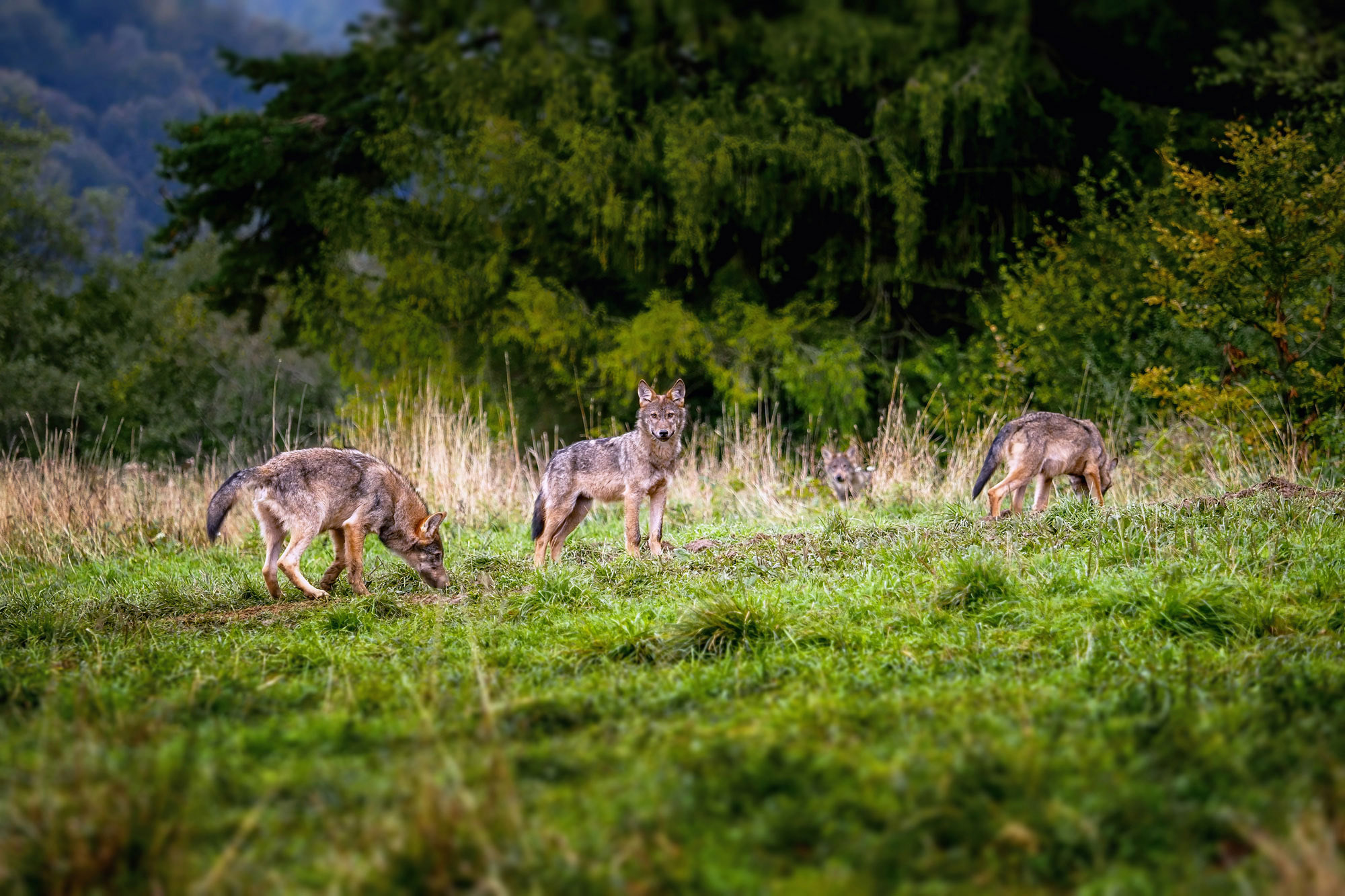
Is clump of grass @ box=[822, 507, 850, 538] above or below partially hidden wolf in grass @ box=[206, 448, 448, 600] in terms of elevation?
below

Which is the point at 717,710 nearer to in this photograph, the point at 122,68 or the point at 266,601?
the point at 266,601

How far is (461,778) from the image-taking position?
135 inches

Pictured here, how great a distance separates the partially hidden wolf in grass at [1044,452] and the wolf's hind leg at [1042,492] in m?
0.06

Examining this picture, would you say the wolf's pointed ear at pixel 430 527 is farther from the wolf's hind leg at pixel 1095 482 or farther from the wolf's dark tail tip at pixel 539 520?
the wolf's hind leg at pixel 1095 482

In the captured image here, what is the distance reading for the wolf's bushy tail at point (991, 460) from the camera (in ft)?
34.3

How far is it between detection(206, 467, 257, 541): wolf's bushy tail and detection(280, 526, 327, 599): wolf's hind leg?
53 cm

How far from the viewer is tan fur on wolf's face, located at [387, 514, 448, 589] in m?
8.87

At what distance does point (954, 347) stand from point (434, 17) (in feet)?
42.5

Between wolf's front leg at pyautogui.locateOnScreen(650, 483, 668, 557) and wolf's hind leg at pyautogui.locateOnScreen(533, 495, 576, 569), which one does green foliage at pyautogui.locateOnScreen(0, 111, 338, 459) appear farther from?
wolf's front leg at pyautogui.locateOnScreen(650, 483, 668, 557)

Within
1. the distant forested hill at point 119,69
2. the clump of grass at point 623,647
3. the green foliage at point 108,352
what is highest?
the distant forested hill at point 119,69

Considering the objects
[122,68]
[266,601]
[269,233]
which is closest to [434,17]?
[269,233]

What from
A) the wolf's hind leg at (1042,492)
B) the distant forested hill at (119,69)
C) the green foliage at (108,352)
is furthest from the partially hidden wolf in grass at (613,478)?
the distant forested hill at (119,69)

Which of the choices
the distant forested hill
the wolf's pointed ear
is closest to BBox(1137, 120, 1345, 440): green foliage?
the wolf's pointed ear

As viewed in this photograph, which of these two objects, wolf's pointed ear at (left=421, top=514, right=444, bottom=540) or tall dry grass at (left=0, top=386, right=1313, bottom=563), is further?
tall dry grass at (left=0, top=386, right=1313, bottom=563)
